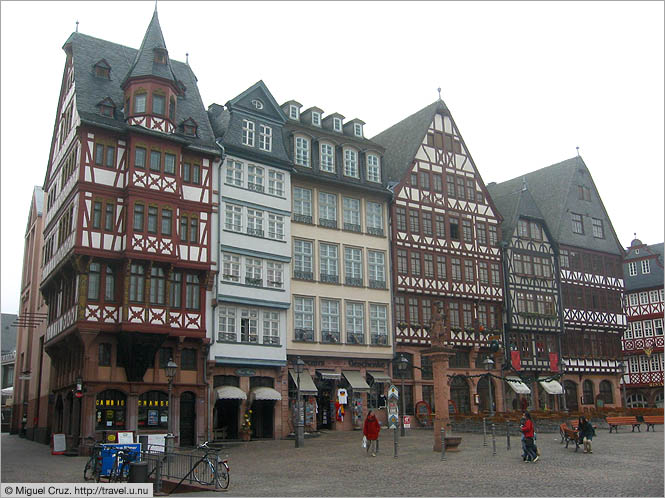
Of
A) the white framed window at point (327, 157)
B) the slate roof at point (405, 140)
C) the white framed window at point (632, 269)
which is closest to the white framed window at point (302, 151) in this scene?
the white framed window at point (327, 157)

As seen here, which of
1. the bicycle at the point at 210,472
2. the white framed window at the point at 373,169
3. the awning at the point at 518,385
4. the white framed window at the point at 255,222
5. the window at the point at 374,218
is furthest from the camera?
the awning at the point at 518,385

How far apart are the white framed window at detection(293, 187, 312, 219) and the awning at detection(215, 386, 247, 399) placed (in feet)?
33.1

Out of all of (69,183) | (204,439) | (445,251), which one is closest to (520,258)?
(445,251)

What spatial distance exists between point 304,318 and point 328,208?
6.38 metres

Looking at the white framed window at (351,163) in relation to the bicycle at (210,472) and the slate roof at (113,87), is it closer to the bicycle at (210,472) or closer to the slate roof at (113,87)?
the slate roof at (113,87)

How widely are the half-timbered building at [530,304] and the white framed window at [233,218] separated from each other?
1871 cm

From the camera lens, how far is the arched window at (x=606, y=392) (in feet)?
169

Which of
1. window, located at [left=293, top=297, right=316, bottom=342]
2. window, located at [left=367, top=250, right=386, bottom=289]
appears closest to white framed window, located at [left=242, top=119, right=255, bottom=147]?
window, located at [left=293, top=297, right=316, bottom=342]

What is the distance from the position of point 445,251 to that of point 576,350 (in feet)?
43.2

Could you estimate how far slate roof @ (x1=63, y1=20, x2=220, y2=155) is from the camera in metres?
32.5

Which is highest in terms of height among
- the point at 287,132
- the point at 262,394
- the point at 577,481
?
the point at 287,132

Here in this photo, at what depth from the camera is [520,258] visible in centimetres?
4825

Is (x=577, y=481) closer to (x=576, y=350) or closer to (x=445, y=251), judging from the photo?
(x=445, y=251)

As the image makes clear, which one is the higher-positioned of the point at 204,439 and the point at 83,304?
the point at 83,304
